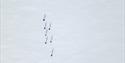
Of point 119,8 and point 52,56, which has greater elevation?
point 119,8

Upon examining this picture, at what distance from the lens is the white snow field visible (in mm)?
1312

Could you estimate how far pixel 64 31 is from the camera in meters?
1.33

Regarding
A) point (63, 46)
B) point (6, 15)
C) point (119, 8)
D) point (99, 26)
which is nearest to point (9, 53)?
point (6, 15)

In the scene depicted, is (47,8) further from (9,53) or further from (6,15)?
(9,53)

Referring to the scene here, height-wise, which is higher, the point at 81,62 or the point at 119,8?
the point at 119,8

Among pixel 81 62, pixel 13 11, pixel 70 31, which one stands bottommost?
pixel 81 62

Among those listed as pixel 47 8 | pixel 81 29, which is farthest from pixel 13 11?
pixel 81 29

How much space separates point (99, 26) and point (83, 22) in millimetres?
110

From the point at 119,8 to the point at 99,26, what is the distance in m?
0.18

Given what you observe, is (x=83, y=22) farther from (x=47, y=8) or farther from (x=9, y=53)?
(x=9, y=53)

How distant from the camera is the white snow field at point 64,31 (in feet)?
4.31

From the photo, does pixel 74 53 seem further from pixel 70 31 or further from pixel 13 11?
pixel 13 11

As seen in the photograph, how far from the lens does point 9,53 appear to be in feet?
4.31

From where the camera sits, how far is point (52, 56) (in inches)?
52.0
